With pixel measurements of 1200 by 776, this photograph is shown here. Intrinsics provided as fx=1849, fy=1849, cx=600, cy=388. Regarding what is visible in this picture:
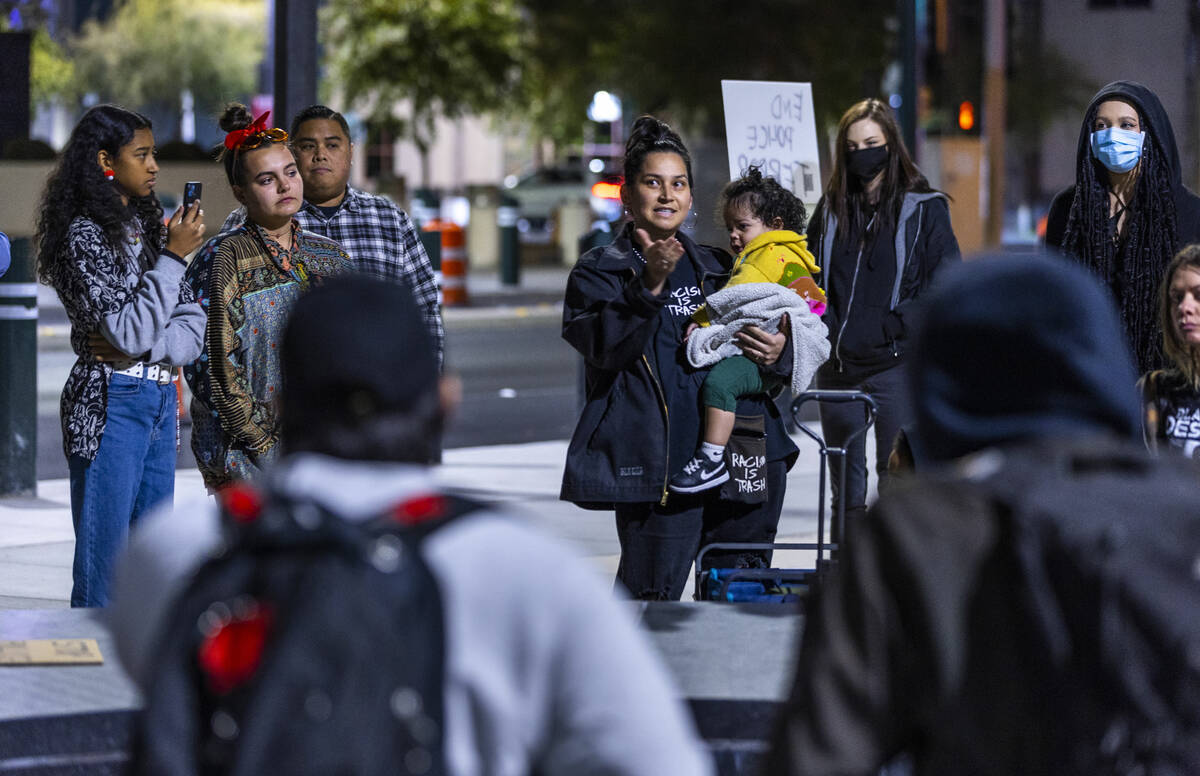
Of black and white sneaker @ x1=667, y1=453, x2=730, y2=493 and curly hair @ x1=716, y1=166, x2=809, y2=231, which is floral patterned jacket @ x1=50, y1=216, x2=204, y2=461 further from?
curly hair @ x1=716, y1=166, x2=809, y2=231

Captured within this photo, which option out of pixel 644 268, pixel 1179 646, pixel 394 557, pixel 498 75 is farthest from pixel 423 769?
pixel 498 75

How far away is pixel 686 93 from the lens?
26.4 m

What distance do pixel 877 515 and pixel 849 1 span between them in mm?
23888


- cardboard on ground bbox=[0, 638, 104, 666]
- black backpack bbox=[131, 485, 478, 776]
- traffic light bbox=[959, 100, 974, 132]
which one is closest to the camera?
black backpack bbox=[131, 485, 478, 776]

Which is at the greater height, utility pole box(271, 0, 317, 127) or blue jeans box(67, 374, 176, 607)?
utility pole box(271, 0, 317, 127)

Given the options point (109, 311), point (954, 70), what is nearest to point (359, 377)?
point (109, 311)

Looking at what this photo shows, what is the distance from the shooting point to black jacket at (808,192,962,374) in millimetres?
6188

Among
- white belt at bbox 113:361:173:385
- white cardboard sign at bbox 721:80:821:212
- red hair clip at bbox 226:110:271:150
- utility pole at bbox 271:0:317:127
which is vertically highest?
utility pole at bbox 271:0:317:127

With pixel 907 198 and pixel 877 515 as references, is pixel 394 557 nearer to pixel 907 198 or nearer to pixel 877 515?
pixel 877 515

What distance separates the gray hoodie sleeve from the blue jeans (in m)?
0.25

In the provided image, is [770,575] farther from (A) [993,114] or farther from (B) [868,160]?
(A) [993,114]

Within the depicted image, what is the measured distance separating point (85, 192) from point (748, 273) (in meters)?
2.08

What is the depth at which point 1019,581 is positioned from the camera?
7.07ft

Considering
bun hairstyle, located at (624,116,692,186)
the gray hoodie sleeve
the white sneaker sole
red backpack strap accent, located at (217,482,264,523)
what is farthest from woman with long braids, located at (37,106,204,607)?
red backpack strap accent, located at (217,482,264,523)
